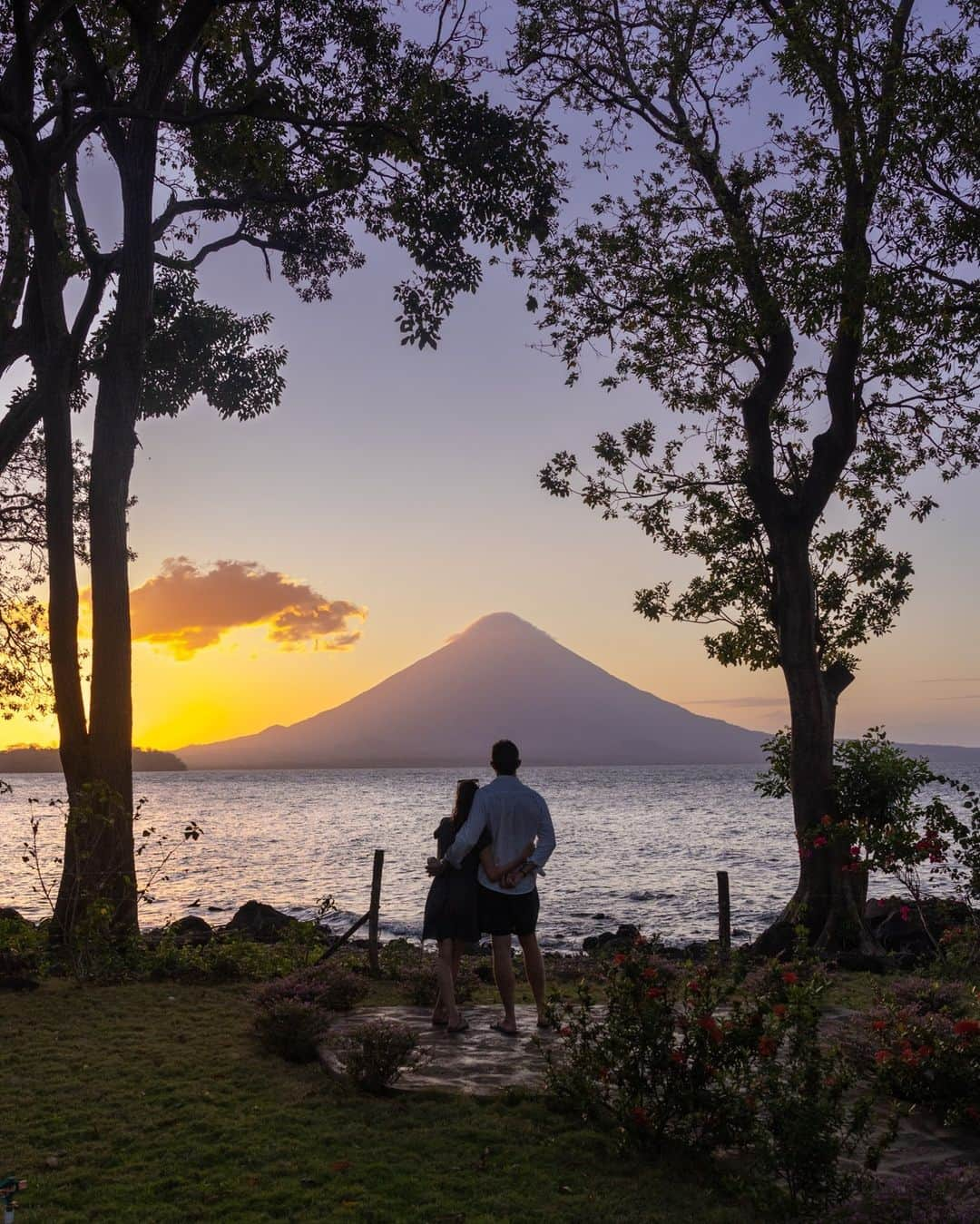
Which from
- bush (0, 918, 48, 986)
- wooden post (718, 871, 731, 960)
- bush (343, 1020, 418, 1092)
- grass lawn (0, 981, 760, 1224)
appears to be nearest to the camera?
grass lawn (0, 981, 760, 1224)

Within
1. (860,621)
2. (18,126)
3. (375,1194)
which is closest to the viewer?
(375,1194)

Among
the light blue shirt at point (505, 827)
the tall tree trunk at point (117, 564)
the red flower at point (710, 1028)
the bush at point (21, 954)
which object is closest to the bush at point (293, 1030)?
the light blue shirt at point (505, 827)

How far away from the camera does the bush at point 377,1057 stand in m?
7.23

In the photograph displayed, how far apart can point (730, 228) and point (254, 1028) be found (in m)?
12.2

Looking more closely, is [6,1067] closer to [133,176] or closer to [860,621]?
[133,176]

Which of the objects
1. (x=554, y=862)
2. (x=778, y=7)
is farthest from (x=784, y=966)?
(x=554, y=862)

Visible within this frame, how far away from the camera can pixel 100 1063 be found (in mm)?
8320

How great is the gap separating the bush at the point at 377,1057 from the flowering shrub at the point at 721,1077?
47.5 inches

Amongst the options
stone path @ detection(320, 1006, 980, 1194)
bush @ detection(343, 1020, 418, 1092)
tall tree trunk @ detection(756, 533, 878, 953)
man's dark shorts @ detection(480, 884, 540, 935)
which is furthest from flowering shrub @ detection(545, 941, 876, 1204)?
tall tree trunk @ detection(756, 533, 878, 953)

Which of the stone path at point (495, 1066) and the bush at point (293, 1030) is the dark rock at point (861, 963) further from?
the bush at point (293, 1030)

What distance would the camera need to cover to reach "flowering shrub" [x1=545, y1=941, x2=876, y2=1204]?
530 cm

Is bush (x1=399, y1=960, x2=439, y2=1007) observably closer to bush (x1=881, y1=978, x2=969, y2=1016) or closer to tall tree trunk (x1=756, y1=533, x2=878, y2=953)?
bush (x1=881, y1=978, x2=969, y2=1016)

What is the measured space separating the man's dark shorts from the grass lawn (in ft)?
5.85

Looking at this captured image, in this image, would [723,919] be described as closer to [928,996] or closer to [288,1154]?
[928,996]
